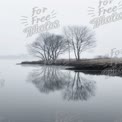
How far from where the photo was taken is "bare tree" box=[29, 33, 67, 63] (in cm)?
8394

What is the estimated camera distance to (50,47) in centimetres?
8519

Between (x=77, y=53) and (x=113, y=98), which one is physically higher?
(x=77, y=53)

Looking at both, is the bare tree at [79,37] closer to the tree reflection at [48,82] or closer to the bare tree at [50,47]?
the bare tree at [50,47]

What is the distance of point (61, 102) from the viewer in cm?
1438

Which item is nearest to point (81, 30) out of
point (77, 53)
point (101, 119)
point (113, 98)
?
point (77, 53)

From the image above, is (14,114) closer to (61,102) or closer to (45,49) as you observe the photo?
(61,102)

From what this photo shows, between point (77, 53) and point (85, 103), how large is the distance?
66.8 meters

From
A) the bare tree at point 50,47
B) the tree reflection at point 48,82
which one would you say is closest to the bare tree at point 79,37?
the bare tree at point 50,47

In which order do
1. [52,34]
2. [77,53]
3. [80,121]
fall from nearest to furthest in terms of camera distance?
[80,121] < [77,53] < [52,34]

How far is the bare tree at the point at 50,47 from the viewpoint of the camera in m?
83.9

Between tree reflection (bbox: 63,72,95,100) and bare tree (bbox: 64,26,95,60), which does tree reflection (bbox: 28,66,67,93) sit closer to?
tree reflection (bbox: 63,72,95,100)

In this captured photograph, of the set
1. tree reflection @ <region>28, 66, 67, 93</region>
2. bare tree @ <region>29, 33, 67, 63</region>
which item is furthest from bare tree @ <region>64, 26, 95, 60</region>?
tree reflection @ <region>28, 66, 67, 93</region>

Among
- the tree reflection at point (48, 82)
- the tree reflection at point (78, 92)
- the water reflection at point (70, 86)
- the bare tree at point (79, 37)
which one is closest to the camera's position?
the tree reflection at point (78, 92)

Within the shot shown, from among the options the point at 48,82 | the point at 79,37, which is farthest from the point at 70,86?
the point at 79,37
